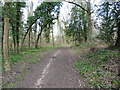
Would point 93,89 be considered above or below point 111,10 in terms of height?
below

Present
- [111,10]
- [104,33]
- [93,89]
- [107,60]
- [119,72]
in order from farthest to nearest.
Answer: [104,33]
[111,10]
[107,60]
[119,72]
[93,89]

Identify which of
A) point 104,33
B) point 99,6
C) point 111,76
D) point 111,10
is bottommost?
point 111,76

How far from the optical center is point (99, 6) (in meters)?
9.51

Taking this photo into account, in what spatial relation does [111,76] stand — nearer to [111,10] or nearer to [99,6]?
[111,10]

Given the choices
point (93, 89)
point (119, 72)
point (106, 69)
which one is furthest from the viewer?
point (106, 69)

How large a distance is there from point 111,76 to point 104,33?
17.0ft

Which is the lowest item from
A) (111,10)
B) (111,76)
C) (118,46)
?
(111,76)

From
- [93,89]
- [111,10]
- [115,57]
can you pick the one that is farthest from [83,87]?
[111,10]

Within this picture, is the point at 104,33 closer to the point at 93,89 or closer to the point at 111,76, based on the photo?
the point at 111,76

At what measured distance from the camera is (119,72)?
512cm

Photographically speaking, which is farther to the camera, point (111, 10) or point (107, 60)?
point (111, 10)

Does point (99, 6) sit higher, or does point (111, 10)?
point (99, 6)

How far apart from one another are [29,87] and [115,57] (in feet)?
20.4

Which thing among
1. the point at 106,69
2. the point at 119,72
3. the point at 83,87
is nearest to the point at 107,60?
the point at 106,69
